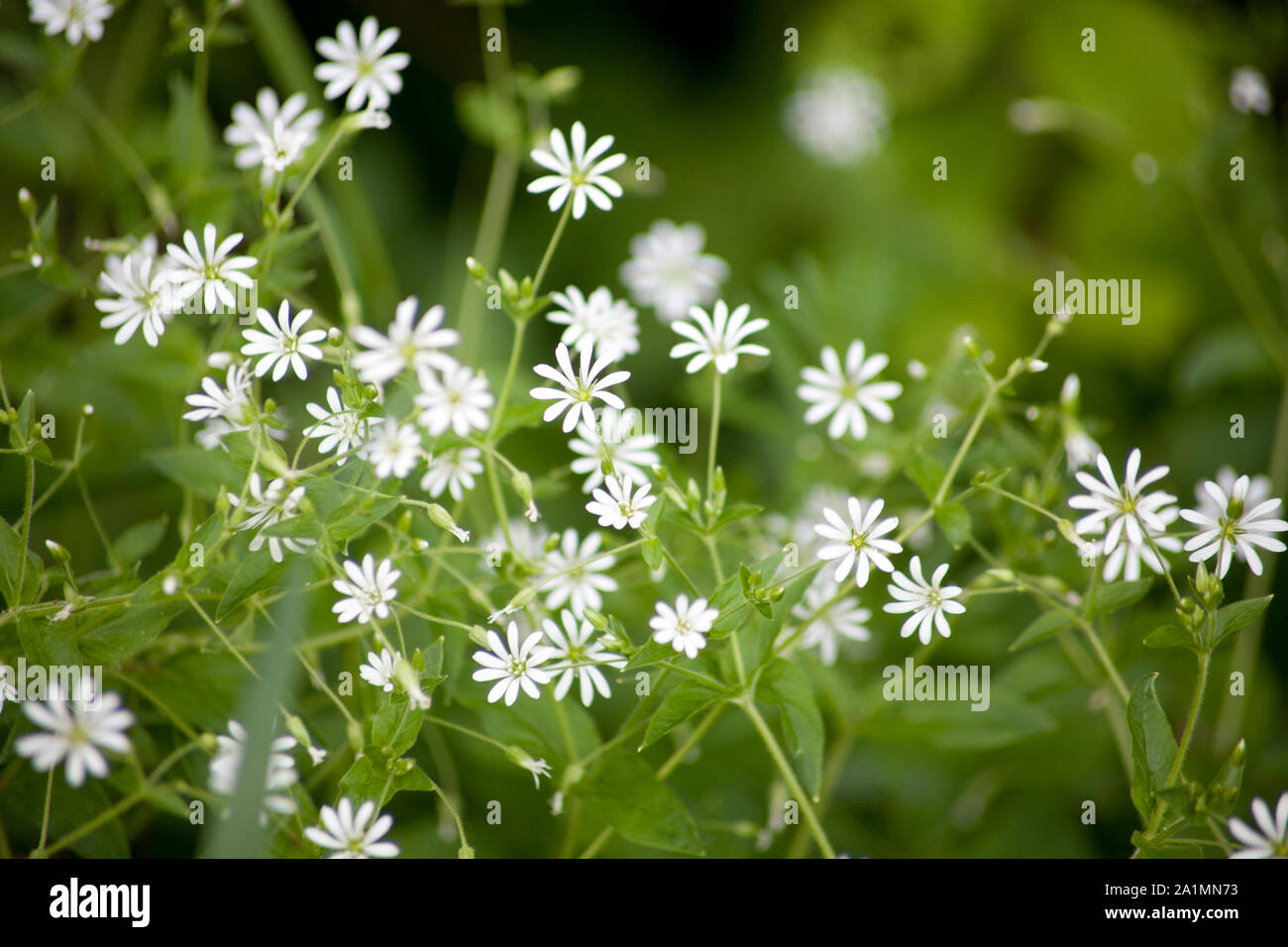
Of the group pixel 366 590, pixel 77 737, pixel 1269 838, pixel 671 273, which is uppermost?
pixel 671 273

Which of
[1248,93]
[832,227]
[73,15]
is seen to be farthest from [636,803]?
[832,227]

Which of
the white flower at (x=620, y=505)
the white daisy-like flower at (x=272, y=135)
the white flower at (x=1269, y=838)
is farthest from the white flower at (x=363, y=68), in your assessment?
the white flower at (x=1269, y=838)

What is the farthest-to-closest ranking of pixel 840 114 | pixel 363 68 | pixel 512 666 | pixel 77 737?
pixel 840 114 → pixel 363 68 → pixel 512 666 → pixel 77 737

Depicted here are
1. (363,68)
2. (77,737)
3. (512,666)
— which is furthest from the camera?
(363,68)

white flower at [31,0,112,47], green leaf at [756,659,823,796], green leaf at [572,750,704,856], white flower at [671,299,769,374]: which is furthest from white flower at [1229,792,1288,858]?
white flower at [31,0,112,47]

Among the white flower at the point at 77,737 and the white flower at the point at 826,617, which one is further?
the white flower at the point at 826,617

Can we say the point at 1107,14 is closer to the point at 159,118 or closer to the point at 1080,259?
the point at 1080,259

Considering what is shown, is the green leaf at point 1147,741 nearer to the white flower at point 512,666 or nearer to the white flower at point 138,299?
the white flower at point 512,666

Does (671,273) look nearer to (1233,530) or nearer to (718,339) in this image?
(718,339)
